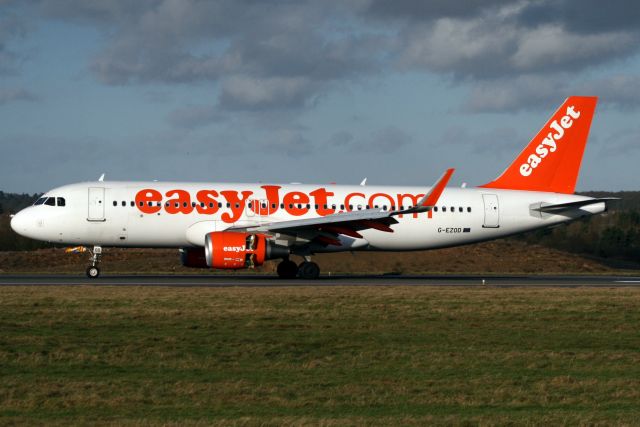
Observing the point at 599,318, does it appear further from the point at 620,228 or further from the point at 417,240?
the point at 620,228

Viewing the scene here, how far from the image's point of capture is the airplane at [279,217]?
36750 mm

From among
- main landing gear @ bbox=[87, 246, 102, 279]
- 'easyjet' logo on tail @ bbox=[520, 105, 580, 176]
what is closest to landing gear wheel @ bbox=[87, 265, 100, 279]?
main landing gear @ bbox=[87, 246, 102, 279]

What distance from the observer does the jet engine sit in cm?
3512

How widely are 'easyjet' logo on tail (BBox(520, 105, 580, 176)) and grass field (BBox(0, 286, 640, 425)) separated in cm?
1576

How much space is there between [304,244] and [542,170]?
11.8 m

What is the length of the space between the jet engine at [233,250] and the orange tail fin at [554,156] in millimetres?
12281

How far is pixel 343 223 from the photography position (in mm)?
36750

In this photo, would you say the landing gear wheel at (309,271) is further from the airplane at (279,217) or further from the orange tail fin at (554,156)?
the orange tail fin at (554,156)

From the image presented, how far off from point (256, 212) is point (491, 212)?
33.2ft

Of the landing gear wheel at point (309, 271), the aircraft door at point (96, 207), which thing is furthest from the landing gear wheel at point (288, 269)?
the aircraft door at point (96, 207)

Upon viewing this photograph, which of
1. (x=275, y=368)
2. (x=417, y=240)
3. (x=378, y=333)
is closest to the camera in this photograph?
(x=275, y=368)

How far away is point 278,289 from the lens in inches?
1245

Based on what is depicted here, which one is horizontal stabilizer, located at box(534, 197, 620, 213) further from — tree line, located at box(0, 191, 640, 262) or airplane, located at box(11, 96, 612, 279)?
tree line, located at box(0, 191, 640, 262)

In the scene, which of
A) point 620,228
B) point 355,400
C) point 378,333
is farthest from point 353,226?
point 620,228
